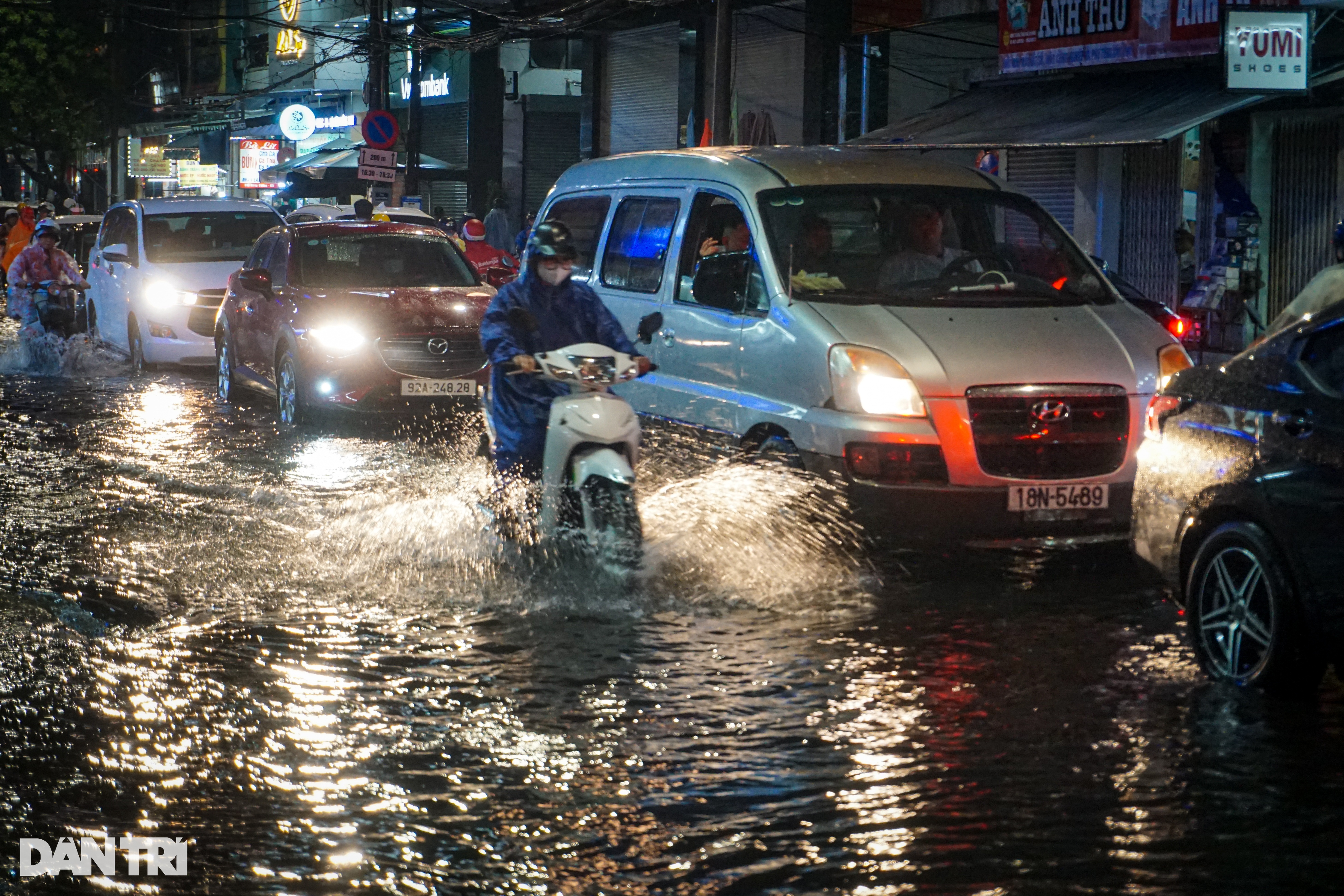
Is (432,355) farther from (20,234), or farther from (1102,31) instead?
(20,234)

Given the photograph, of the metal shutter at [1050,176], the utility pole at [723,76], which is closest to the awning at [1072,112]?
the metal shutter at [1050,176]

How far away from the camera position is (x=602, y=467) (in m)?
7.66

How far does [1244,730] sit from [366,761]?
8.82 ft

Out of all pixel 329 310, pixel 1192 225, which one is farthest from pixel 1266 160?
pixel 329 310

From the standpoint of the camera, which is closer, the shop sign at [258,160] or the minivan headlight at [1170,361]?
the minivan headlight at [1170,361]

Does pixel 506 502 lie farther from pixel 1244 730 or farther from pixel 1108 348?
pixel 1244 730

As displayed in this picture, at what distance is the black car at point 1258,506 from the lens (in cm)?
571

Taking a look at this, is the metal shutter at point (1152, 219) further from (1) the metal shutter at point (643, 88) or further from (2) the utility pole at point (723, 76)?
(1) the metal shutter at point (643, 88)

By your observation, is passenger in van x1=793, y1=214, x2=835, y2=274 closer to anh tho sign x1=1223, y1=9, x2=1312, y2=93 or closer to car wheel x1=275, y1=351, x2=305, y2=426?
car wheel x1=275, y1=351, x2=305, y2=426

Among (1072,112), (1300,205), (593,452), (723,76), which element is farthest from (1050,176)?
(593,452)

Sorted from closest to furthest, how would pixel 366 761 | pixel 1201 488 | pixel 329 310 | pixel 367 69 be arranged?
pixel 366 761, pixel 1201 488, pixel 329 310, pixel 367 69

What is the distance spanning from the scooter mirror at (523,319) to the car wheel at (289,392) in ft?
20.5

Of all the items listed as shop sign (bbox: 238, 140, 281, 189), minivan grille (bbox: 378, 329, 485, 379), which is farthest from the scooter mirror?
shop sign (bbox: 238, 140, 281, 189)

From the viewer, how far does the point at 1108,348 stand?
822cm
